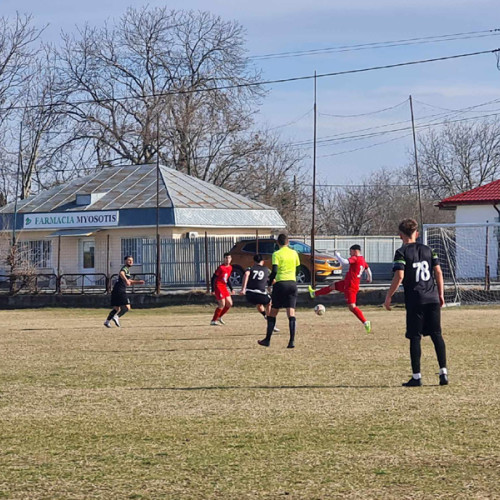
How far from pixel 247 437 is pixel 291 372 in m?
4.53

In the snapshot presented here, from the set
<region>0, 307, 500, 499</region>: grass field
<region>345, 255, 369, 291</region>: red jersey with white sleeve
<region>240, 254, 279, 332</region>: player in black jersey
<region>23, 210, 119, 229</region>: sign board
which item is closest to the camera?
<region>0, 307, 500, 499</region>: grass field

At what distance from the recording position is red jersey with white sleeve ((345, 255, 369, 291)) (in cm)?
1819

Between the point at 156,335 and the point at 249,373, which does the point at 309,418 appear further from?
the point at 156,335

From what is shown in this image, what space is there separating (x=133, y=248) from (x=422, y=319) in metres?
35.5

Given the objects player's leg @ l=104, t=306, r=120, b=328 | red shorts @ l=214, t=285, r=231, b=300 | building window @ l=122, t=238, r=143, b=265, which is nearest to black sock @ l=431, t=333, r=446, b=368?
red shorts @ l=214, t=285, r=231, b=300

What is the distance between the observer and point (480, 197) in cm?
4194

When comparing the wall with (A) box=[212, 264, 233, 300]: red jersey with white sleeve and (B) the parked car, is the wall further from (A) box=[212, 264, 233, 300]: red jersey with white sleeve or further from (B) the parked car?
(A) box=[212, 264, 233, 300]: red jersey with white sleeve

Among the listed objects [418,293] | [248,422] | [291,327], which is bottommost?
[248,422]

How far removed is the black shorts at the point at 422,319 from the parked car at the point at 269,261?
24.5 metres

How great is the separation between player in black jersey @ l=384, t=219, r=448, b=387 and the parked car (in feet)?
80.2

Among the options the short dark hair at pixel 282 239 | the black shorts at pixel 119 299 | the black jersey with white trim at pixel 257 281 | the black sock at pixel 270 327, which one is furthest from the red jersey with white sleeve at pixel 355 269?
the black shorts at pixel 119 299

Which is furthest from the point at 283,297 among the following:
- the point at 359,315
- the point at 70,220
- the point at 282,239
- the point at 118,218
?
the point at 70,220

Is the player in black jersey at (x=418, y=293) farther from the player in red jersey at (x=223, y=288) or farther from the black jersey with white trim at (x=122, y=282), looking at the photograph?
the black jersey with white trim at (x=122, y=282)

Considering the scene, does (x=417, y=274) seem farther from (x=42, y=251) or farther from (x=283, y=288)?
(x=42, y=251)
